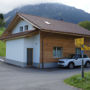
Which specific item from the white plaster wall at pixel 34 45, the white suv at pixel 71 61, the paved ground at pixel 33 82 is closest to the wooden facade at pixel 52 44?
the white plaster wall at pixel 34 45

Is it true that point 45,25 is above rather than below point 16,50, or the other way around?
above

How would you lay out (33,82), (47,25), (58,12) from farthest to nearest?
1. (58,12)
2. (47,25)
3. (33,82)

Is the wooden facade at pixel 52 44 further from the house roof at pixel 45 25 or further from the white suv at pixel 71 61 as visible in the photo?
the white suv at pixel 71 61

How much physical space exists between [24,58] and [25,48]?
1122 mm

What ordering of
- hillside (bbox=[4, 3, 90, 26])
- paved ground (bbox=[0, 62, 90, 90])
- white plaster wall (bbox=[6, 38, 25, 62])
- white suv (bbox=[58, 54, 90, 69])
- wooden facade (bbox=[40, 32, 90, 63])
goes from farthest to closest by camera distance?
hillside (bbox=[4, 3, 90, 26]), white plaster wall (bbox=[6, 38, 25, 62]), wooden facade (bbox=[40, 32, 90, 63]), white suv (bbox=[58, 54, 90, 69]), paved ground (bbox=[0, 62, 90, 90])

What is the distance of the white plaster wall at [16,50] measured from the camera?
1662 centimetres

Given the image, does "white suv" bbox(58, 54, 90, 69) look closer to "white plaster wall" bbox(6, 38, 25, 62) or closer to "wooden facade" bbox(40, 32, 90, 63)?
"wooden facade" bbox(40, 32, 90, 63)

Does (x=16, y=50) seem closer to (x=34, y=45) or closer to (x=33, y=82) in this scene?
(x=34, y=45)

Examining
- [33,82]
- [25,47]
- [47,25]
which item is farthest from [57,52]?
[33,82]

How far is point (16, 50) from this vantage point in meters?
17.9

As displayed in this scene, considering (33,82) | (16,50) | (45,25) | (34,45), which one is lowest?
(33,82)

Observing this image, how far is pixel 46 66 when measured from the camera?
1619cm

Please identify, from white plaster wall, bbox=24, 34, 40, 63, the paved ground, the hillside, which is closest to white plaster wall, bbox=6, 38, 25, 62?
white plaster wall, bbox=24, 34, 40, 63

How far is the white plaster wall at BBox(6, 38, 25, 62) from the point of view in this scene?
16625 millimetres
